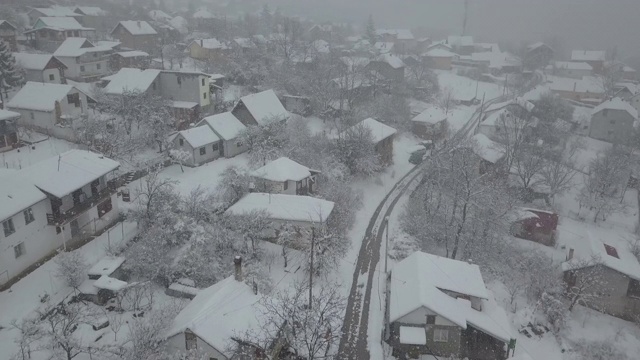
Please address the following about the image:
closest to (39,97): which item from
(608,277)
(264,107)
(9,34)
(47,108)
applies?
(47,108)

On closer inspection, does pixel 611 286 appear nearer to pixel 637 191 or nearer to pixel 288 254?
pixel 288 254

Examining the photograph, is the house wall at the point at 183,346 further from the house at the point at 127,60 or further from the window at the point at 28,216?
the house at the point at 127,60

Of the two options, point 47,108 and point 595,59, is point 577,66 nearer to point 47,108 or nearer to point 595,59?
point 595,59

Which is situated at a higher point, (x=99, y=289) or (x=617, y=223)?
(x=99, y=289)

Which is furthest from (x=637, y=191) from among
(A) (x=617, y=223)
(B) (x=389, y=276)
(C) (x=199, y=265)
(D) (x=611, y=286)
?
(C) (x=199, y=265)

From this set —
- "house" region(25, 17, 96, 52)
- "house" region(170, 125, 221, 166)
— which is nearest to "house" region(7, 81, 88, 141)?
"house" region(170, 125, 221, 166)

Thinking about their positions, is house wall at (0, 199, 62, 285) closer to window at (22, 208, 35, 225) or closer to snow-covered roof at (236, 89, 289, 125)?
window at (22, 208, 35, 225)

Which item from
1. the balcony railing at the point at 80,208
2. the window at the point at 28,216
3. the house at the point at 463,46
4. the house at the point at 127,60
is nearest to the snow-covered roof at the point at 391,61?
the house at the point at 127,60
